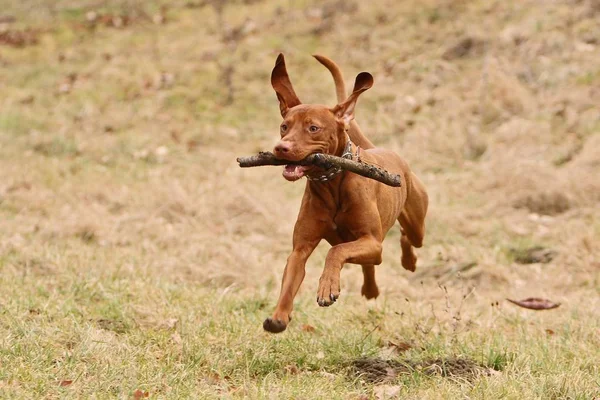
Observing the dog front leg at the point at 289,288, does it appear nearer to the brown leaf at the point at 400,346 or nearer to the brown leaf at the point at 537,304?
the brown leaf at the point at 400,346

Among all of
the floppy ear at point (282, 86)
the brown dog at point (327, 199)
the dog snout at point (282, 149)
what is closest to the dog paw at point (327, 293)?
the brown dog at point (327, 199)

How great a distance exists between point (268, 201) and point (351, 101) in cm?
478

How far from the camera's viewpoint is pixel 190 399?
400cm

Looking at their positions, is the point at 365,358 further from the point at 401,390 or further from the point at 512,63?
the point at 512,63

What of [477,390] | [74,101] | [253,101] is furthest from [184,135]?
[477,390]

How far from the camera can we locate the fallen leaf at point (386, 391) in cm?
428

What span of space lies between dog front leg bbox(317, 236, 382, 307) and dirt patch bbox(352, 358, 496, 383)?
1.82 ft

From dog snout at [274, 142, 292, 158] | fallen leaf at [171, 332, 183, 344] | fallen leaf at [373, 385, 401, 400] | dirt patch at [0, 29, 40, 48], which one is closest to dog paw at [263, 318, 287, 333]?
fallen leaf at [373, 385, 401, 400]

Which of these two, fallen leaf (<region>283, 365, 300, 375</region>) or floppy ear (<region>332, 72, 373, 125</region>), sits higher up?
floppy ear (<region>332, 72, 373, 125</region>)

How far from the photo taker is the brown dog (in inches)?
170

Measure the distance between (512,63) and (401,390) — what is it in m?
10.2

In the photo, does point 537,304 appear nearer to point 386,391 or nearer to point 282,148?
point 386,391

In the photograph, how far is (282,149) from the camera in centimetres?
422

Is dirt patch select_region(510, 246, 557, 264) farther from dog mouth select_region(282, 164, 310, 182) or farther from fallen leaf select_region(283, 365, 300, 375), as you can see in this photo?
dog mouth select_region(282, 164, 310, 182)
